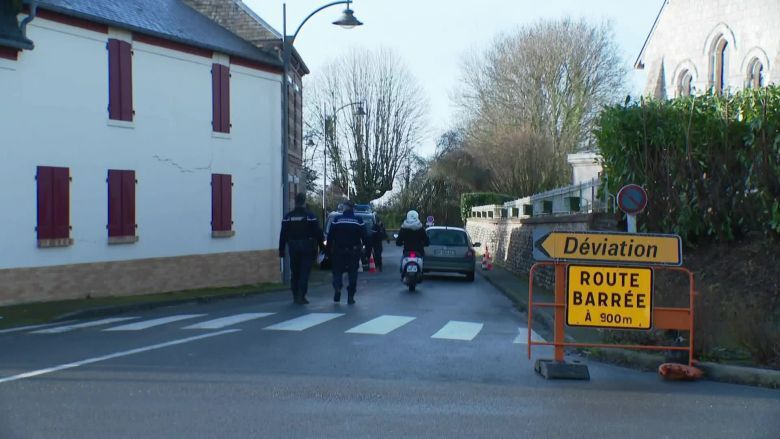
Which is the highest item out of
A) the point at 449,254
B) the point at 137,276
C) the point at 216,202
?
the point at 216,202

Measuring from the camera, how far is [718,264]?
14734 millimetres

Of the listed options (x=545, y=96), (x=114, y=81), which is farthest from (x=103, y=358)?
(x=545, y=96)

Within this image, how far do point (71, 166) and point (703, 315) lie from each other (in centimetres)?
1311

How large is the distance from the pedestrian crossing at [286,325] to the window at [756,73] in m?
19.4

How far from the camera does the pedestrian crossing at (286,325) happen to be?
1145cm

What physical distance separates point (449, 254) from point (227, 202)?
673cm

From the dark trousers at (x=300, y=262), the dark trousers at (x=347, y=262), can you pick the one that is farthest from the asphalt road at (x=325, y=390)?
the dark trousers at (x=347, y=262)

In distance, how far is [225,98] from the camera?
22.1m

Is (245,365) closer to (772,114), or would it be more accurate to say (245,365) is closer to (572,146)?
(772,114)

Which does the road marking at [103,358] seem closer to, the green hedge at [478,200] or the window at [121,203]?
the window at [121,203]

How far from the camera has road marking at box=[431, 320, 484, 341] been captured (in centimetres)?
1123

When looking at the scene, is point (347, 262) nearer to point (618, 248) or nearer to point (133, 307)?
point (133, 307)

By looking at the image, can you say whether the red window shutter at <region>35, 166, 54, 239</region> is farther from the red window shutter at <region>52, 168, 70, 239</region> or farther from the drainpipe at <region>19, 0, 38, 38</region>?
the drainpipe at <region>19, 0, 38, 38</region>

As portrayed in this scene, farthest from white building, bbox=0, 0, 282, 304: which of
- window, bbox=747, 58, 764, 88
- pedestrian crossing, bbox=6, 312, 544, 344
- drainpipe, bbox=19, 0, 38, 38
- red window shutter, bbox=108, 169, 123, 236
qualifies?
window, bbox=747, 58, 764, 88
